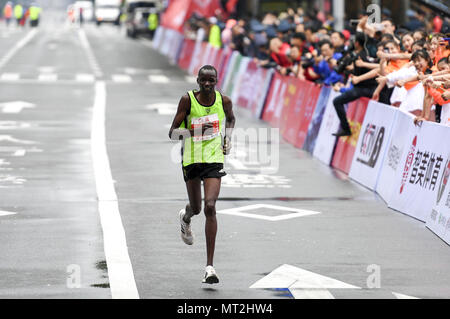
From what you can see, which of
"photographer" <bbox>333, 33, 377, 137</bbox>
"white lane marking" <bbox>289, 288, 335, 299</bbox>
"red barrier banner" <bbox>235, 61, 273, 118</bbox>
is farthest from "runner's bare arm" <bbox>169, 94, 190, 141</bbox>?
"red barrier banner" <bbox>235, 61, 273, 118</bbox>

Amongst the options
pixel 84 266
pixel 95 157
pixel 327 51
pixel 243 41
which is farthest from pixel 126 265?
pixel 243 41

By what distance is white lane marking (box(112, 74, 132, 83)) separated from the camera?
3926 cm

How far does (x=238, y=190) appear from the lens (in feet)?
53.5

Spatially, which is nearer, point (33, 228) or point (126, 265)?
point (126, 265)

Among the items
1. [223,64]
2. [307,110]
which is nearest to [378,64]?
[307,110]

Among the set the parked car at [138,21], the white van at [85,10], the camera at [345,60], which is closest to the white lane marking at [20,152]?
the camera at [345,60]

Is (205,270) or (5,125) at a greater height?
(205,270)

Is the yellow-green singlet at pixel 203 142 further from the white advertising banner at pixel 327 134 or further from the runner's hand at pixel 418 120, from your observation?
the white advertising banner at pixel 327 134

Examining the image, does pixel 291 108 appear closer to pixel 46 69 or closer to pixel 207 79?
pixel 207 79

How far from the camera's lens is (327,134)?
779 inches

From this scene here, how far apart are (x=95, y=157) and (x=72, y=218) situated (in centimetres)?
605

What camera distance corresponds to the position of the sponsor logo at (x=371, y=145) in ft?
54.3

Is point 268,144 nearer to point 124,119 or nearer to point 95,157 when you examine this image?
point 95,157

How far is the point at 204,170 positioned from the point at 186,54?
123ft
